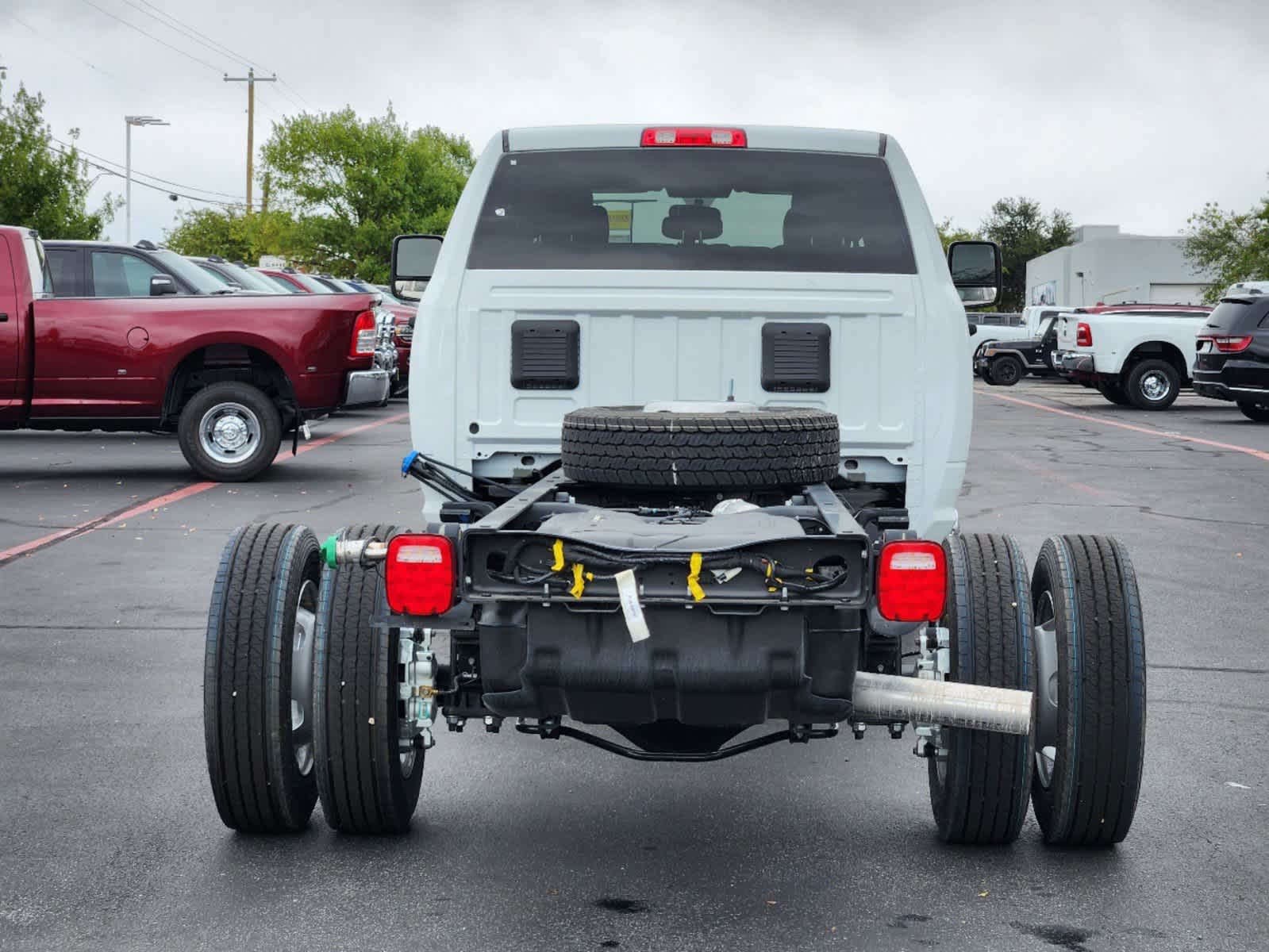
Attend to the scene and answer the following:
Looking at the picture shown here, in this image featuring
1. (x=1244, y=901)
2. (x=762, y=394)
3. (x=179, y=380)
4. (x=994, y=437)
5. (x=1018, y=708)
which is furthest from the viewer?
(x=994, y=437)

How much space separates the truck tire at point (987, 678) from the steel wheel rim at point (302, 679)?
68.8 inches

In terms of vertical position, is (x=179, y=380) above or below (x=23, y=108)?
below

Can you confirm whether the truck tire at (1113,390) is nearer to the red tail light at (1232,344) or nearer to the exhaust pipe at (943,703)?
the red tail light at (1232,344)

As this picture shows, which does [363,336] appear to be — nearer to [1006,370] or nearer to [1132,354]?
[1132,354]

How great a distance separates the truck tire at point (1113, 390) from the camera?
2736 cm

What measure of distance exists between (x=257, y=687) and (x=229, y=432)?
9.86m

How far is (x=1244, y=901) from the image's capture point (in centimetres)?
421

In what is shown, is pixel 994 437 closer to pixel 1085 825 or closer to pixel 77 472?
pixel 77 472

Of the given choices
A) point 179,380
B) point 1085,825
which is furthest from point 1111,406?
point 1085,825

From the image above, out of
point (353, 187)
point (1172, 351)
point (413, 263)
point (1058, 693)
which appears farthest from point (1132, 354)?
point (353, 187)

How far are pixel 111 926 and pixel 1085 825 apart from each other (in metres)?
2.55

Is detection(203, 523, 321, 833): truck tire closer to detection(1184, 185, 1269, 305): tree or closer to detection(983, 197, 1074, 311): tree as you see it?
detection(1184, 185, 1269, 305): tree

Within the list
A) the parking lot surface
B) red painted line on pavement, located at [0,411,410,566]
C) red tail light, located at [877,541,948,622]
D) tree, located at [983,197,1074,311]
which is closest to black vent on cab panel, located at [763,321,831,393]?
the parking lot surface

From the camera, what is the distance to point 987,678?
4.35 m
